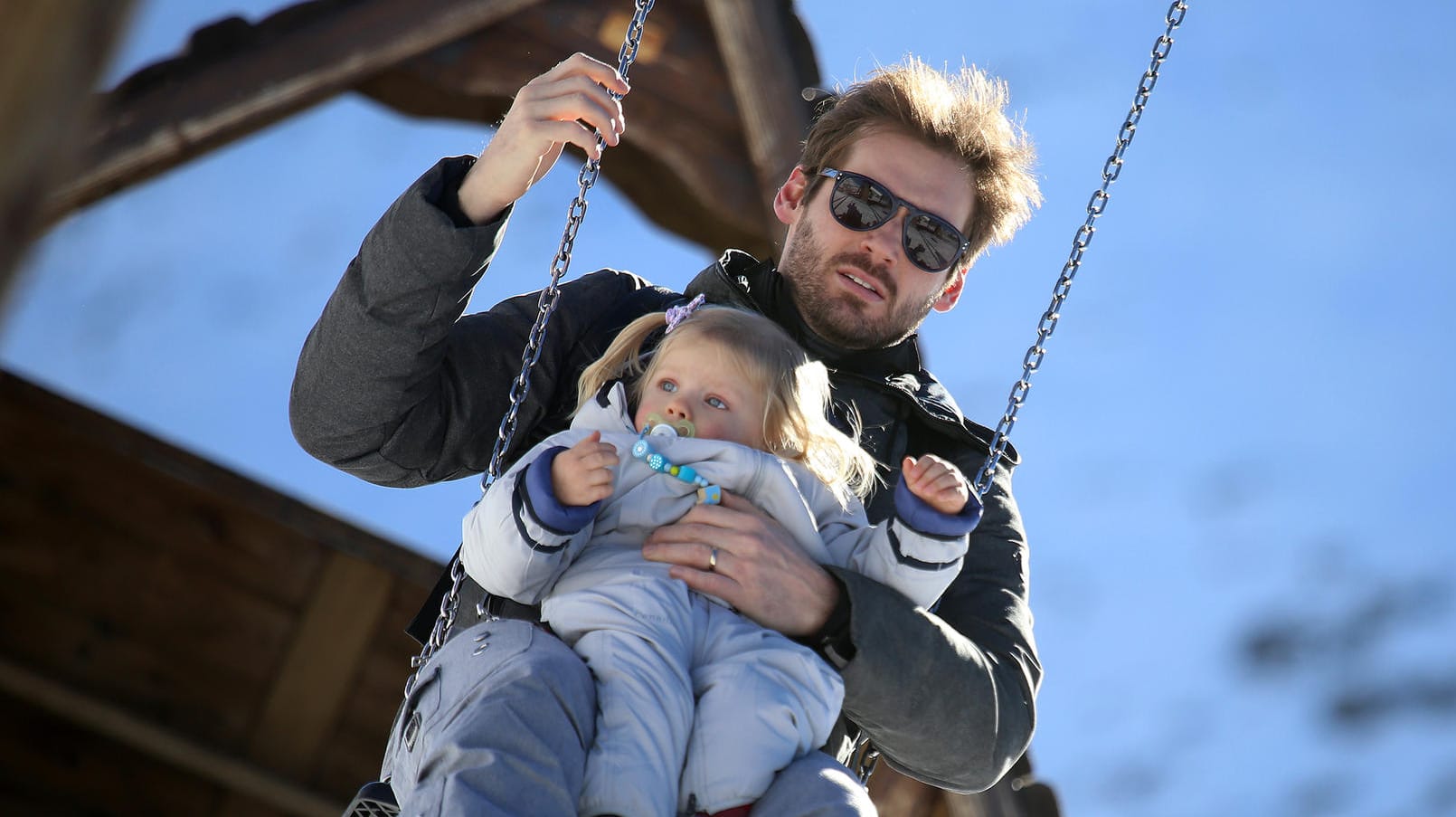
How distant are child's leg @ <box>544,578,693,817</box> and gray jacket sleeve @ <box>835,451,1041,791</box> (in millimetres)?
284

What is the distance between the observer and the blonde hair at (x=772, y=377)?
2.34 meters

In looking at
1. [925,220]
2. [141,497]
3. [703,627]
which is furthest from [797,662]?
[141,497]

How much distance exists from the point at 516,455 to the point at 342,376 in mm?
336

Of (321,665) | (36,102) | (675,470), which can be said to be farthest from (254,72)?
(36,102)

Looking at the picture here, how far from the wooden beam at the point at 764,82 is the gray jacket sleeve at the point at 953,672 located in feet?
8.03

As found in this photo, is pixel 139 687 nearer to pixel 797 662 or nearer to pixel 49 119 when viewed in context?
pixel 797 662

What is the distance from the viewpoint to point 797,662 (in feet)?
6.68

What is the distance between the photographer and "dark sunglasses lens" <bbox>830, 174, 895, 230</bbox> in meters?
2.94

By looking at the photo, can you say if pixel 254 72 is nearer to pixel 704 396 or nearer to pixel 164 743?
pixel 164 743

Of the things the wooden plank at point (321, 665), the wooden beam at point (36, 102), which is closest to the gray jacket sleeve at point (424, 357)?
the wooden beam at point (36, 102)

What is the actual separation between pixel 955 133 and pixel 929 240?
0.23 metres

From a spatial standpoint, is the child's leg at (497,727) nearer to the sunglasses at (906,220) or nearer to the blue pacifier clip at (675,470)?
the blue pacifier clip at (675,470)

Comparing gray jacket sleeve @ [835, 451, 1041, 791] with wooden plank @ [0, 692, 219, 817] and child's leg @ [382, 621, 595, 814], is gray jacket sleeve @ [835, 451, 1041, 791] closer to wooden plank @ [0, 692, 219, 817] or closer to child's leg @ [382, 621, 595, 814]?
child's leg @ [382, 621, 595, 814]

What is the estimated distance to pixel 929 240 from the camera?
2.94m
